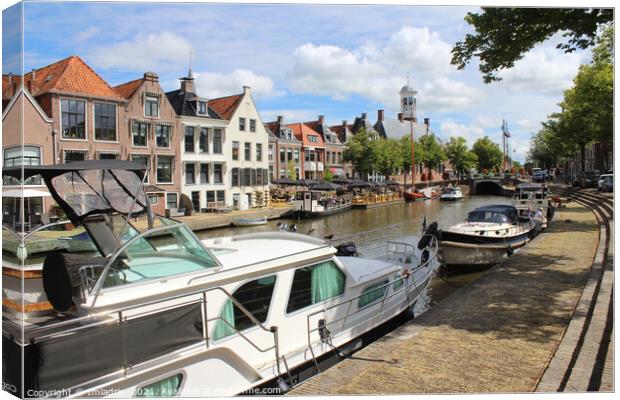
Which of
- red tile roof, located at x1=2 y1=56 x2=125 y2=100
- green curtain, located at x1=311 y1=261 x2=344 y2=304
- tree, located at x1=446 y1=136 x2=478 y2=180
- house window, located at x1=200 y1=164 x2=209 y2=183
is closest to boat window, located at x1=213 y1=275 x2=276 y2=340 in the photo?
green curtain, located at x1=311 y1=261 x2=344 y2=304

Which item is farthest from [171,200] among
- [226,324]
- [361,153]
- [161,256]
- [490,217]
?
[361,153]

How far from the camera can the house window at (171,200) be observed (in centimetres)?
735

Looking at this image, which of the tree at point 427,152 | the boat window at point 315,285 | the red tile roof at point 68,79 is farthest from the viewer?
the tree at point 427,152

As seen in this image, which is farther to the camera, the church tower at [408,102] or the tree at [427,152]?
the tree at [427,152]

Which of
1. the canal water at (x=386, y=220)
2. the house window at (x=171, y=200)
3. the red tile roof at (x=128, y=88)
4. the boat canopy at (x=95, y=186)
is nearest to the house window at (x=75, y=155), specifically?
the boat canopy at (x=95, y=186)

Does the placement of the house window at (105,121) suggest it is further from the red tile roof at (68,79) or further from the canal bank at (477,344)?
the canal bank at (477,344)

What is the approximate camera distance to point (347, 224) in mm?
28203

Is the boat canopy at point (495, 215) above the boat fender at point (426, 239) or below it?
above

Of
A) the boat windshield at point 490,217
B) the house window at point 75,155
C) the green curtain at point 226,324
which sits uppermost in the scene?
the house window at point 75,155

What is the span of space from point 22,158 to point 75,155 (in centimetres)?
100

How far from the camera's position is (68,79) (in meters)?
5.39

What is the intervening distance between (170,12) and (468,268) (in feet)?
38.5

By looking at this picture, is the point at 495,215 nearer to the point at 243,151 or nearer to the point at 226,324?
the point at 243,151

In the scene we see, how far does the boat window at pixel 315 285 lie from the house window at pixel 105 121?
3.01 m
